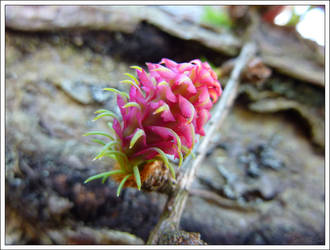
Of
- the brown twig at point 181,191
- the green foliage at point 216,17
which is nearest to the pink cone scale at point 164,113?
the brown twig at point 181,191

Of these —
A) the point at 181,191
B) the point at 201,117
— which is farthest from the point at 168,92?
the point at 181,191

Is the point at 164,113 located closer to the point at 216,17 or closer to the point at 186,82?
the point at 186,82

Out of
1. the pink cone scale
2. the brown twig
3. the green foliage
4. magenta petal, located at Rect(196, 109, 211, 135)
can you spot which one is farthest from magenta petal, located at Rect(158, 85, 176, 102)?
the green foliage

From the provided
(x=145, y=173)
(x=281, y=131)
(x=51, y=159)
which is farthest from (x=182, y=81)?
(x=281, y=131)

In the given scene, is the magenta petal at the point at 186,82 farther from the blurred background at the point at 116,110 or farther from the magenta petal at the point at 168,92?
the blurred background at the point at 116,110

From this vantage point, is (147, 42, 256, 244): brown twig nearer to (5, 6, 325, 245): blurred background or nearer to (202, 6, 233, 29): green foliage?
(5, 6, 325, 245): blurred background
